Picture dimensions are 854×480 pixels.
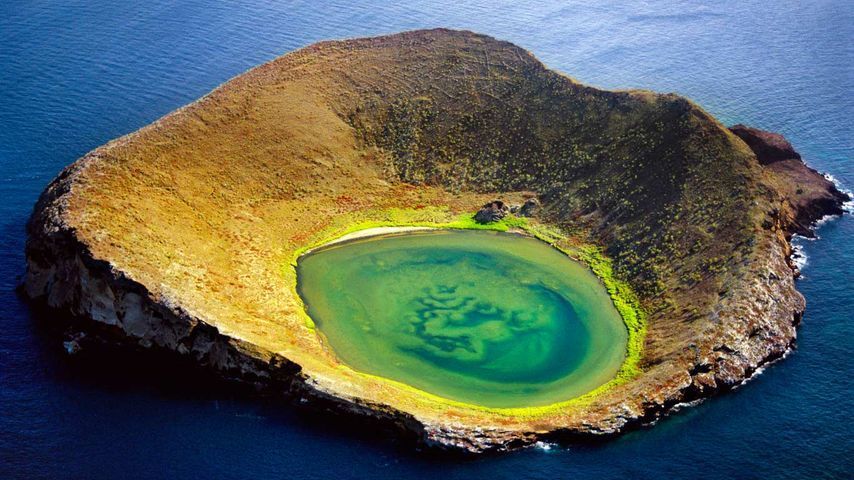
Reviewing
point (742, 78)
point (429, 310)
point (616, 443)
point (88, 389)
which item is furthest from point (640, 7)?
point (88, 389)

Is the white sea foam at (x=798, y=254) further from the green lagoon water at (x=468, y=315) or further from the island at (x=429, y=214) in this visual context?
the green lagoon water at (x=468, y=315)

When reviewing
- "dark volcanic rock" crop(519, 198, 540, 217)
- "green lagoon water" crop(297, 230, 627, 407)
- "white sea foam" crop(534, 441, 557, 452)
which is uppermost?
"dark volcanic rock" crop(519, 198, 540, 217)

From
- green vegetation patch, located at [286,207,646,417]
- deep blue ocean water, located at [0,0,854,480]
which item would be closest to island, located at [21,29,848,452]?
green vegetation patch, located at [286,207,646,417]

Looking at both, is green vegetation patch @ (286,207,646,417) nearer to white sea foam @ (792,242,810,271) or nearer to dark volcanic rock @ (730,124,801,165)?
white sea foam @ (792,242,810,271)

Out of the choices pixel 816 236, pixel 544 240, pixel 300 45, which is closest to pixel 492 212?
pixel 544 240

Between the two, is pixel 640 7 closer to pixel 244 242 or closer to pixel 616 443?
pixel 244 242
